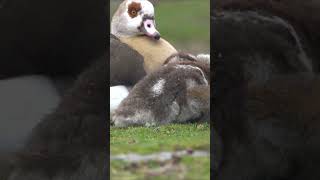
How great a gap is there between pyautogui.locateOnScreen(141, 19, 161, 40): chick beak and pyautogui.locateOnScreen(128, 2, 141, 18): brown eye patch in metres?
0.04

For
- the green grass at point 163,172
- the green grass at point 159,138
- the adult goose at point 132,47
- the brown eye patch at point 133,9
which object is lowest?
the green grass at point 163,172

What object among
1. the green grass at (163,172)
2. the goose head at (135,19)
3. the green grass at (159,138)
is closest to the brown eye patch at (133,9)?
the goose head at (135,19)

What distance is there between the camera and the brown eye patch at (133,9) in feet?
7.55

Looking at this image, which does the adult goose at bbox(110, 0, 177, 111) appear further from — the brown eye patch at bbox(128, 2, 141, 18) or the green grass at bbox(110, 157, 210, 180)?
the green grass at bbox(110, 157, 210, 180)

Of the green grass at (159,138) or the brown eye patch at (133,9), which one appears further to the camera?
the brown eye patch at (133,9)

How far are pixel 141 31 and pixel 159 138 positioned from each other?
0.55m

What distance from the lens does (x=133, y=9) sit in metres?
2.32

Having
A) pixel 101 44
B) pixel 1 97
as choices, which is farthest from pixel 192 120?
pixel 1 97

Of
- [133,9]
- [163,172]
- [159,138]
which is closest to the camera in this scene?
[163,172]

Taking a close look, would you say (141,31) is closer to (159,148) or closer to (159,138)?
(159,138)

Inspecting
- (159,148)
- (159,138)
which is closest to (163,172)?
(159,148)

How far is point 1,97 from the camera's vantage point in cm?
189

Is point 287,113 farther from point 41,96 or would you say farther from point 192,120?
point 41,96

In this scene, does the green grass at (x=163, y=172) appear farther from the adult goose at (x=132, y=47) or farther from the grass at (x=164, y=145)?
the adult goose at (x=132, y=47)
